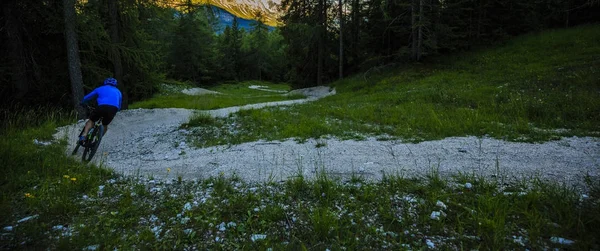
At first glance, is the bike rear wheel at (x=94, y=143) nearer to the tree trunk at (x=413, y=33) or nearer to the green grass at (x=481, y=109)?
the green grass at (x=481, y=109)

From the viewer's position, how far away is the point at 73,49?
12.0m

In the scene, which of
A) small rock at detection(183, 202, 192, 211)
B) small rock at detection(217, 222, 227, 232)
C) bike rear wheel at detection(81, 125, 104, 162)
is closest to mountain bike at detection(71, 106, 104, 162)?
bike rear wheel at detection(81, 125, 104, 162)

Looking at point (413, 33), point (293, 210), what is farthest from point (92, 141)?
point (413, 33)

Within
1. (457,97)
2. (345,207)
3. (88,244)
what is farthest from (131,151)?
(457,97)

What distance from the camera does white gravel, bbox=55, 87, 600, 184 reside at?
5.12 metres

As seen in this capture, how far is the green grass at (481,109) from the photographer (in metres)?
8.16

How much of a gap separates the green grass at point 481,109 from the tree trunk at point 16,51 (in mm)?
10214

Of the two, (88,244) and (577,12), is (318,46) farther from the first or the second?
(577,12)

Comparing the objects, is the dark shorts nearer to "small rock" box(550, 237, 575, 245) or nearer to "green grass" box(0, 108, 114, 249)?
"green grass" box(0, 108, 114, 249)

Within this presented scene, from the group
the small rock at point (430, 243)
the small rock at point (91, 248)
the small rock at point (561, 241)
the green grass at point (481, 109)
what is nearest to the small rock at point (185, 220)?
the small rock at point (91, 248)

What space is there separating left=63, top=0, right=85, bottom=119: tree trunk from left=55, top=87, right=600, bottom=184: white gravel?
5.56 metres

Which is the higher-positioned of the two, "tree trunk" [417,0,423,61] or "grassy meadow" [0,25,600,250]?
"tree trunk" [417,0,423,61]

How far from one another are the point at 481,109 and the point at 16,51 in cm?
2079

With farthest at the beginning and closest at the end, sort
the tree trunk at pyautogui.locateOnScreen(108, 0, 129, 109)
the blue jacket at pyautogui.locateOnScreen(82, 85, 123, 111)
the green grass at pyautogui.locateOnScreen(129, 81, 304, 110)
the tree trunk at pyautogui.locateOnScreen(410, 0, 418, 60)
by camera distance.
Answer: the tree trunk at pyautogui.locateOnScreen(410, 0, 418, 60), the green grass at pyautogui.locateOnScreen(129, 81, 304, 110), the tree trunk at pyautogui.locateOnScreen(108, 0, 129, 109), the blue jacket at pyautogui.locateOnScreen(82, 85, 123, 111)
